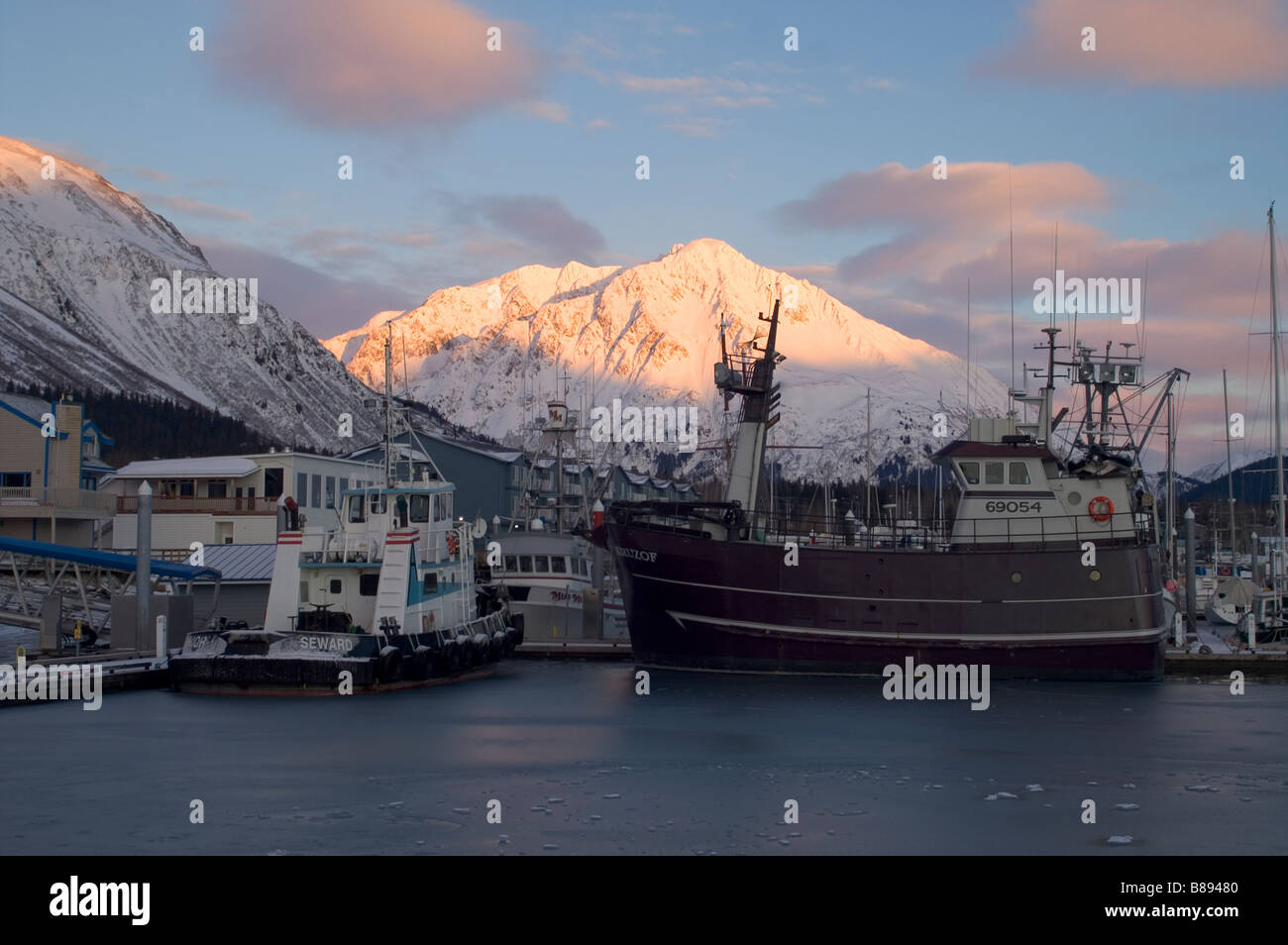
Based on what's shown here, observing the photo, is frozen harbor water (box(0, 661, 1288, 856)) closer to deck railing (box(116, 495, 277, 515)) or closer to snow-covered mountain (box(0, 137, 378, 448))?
deck railing (box(116, 495, 277, 515))

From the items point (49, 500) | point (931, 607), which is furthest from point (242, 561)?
point (931, 607)

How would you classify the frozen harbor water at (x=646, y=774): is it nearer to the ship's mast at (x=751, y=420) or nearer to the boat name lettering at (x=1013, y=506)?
the boat name lettering at (x=1013, y=506)

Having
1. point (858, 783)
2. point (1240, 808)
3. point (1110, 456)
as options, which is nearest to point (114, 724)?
point (858, 783)

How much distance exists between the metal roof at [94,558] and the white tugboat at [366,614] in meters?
5.13

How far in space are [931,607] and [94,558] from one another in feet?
69.8

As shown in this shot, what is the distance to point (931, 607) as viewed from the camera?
32.2 metres

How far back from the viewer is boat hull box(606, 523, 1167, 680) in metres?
32.1

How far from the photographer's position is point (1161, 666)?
33.2m

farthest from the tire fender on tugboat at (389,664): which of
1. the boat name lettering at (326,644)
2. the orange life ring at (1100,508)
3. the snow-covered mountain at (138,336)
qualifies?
the snow-covered mountain at (138,336)

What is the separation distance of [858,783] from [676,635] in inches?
558

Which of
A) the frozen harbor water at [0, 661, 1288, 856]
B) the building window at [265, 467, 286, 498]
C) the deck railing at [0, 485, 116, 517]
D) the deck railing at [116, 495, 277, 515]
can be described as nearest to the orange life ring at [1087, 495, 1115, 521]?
the frozen harbor water at [0, 661, 1288, 856]

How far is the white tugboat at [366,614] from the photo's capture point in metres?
27.8

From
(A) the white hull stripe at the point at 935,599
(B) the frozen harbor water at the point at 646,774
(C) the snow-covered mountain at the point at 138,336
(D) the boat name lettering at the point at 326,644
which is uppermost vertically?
(C) the snow-covered mountain at the point at 138,336
